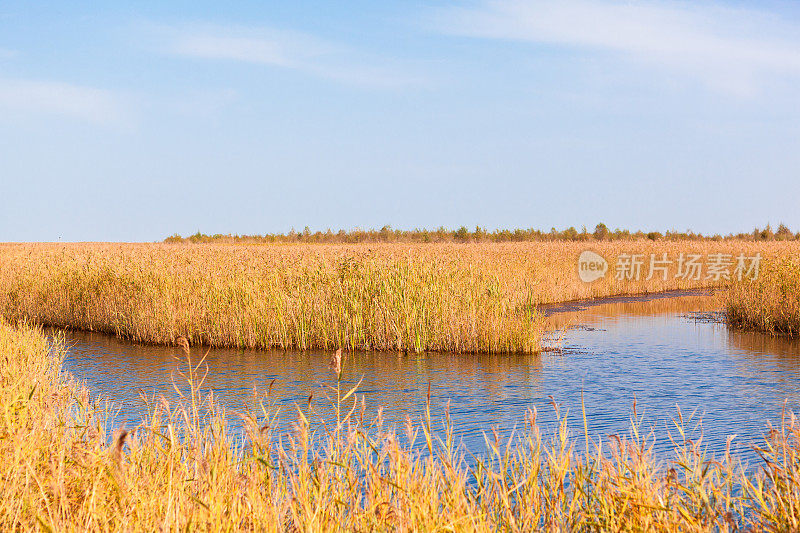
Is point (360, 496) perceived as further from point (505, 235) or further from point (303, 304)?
point (505, 235)

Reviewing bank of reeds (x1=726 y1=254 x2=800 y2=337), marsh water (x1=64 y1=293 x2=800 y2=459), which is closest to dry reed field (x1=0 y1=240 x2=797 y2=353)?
marsh water (x1=64 y1=293 x2=800 y2=459)

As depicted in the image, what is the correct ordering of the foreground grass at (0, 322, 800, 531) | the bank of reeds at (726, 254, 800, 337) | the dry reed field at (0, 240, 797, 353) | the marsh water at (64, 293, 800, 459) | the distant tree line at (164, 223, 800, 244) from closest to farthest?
1. the foreground grass at (0, 322, 800, 531)
2. the marsh water at (64, 293, 800, 459)
3. the dry reed field at (0, 240, 797, 353)
4. the bank of reeds at (726, 254, 800, 337)
5. the distant tree line at (164, 223, 800, 244)

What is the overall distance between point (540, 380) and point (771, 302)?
24.9 ft

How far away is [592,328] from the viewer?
15.0 meters

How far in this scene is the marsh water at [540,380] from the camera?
7.25 m

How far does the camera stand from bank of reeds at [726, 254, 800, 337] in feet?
45.3

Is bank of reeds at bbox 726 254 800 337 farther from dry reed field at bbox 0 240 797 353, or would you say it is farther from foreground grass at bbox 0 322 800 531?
foreground grass at bbox 0 322 800 531

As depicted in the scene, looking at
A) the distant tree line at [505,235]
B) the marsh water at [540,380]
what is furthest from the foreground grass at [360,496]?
the distant tree line at [505,235]

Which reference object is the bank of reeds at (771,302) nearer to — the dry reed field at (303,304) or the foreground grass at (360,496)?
the dry reed field at (303,304)

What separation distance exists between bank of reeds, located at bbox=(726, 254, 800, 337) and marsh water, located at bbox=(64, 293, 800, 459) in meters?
0.59

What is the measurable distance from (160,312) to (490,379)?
741 cm

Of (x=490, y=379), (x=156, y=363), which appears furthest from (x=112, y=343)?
(x=490, y=379)

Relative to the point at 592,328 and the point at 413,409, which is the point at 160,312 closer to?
the point at 413,409

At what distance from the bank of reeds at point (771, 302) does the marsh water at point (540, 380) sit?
1.95ft
